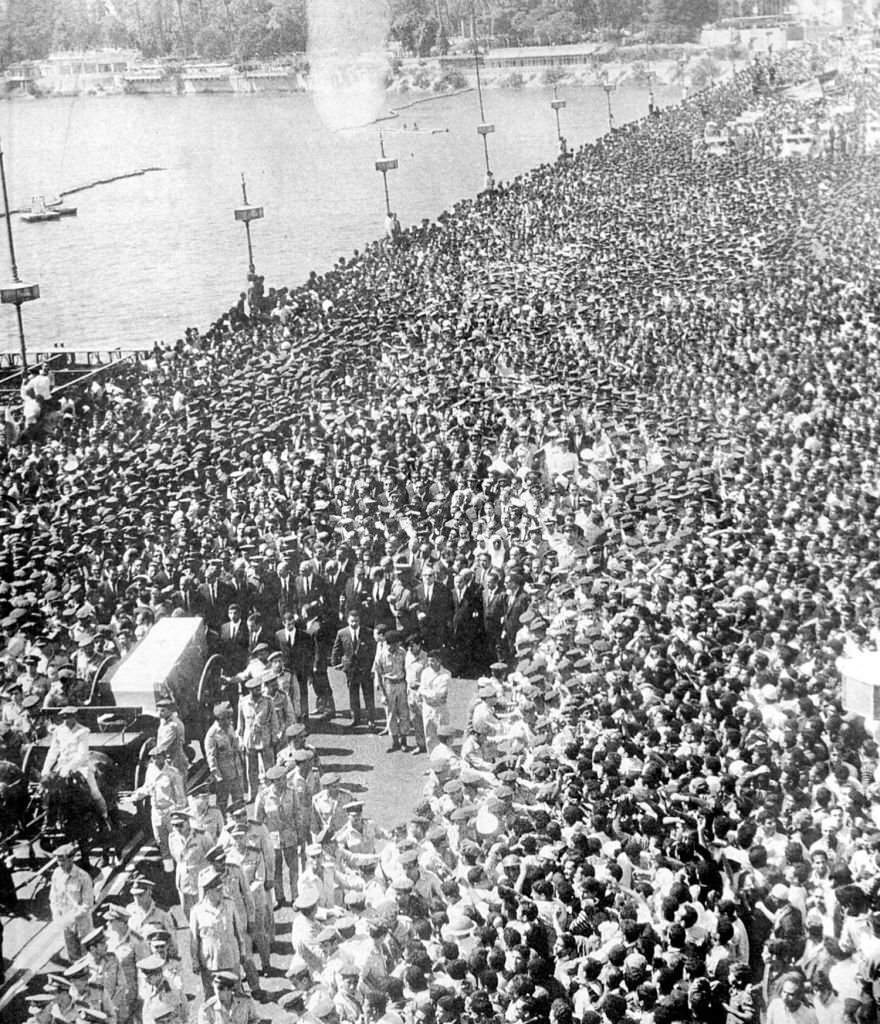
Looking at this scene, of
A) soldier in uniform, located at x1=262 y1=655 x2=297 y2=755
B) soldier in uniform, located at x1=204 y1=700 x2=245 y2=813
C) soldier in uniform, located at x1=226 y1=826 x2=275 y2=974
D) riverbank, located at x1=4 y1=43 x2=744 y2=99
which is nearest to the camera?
soldier in uniform, located at x1=226 y1=826 x2=275 y2=974

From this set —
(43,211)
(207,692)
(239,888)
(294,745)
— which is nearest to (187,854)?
(239,888)

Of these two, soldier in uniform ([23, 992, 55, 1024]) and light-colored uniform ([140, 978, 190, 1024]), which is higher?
light-colored uniform ([140, 978, 190, 1024])

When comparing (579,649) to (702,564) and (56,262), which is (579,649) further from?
(56,262)

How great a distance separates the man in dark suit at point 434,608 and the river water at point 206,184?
130 feet

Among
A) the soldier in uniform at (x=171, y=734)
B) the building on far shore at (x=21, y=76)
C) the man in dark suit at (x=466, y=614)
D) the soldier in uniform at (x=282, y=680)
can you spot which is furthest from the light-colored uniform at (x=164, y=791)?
the building on far shore at (x=21, y=76)

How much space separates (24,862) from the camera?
12.4 m

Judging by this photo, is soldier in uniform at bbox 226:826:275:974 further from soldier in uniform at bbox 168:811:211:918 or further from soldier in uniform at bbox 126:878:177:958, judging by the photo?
soldier in uniform at bbox 126:878:177:958

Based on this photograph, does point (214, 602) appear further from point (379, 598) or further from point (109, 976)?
point (109, 976)

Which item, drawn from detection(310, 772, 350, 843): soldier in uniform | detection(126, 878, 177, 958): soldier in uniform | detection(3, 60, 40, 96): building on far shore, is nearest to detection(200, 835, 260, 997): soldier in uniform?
detection(126, 878, 177, 958): soldier in uniform

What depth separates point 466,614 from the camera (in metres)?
15.3

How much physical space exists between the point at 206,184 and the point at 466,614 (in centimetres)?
7487

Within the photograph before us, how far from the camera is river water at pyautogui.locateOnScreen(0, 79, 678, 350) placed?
61594 millimetres

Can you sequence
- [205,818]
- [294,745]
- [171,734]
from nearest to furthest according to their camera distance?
[205,818] → [294,745] → [171,734]

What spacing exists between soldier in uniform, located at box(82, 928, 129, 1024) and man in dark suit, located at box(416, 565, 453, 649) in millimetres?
6605
